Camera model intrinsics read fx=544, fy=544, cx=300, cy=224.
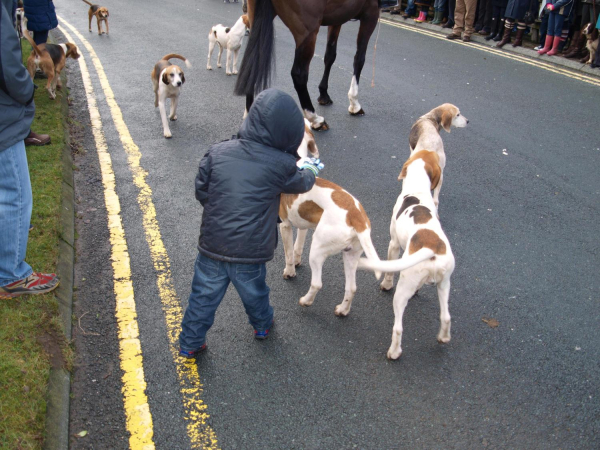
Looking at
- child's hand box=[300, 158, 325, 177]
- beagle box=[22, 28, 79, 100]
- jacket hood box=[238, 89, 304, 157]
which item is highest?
jacket hood box=[238, 89, 304, 157]

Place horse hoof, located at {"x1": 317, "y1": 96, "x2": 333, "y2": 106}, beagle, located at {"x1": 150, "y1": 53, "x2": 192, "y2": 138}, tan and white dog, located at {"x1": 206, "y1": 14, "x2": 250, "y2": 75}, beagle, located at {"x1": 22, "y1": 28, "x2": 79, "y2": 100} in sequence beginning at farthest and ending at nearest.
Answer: tan and white dog, located at {"x1": 206, "y1": 14, "x2": 250, "y2": 75} → horse hoof, located at {"x1": 317, "y1": 96, "x2": 333, "y2": 106} → beagle, located at {"x1": 22, "y1": 28, "x2": 79, "y2": 100} → beagle, located at {"x1": 150, "y1": 53, "x2": 192, "y2": 138}

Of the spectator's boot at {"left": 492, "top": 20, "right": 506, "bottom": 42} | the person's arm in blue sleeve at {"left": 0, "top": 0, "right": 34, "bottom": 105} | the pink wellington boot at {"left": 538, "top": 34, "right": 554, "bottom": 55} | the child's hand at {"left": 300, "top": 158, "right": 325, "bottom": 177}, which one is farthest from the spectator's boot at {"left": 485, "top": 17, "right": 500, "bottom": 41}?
the person's arm in blue sleeve at {"left": 0, "top": 0, "right": 34, "bottom": 105}

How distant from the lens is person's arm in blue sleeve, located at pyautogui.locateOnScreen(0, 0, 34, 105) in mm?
3357

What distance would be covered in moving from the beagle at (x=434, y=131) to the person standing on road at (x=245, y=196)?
82.8 inches

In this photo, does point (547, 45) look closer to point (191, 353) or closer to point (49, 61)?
point (49, 61)

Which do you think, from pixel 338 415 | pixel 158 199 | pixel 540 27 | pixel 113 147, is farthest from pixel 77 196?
pixel 540 27

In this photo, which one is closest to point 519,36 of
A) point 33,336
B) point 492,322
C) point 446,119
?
point 446,119

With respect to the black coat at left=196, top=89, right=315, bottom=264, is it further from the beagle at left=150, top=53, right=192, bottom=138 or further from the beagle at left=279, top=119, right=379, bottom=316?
the beagle at left=150, top=53, right=192, bottom=138

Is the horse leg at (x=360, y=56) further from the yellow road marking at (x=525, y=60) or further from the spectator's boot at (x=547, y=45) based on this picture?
the spectator's boot at (x=547, y=45)

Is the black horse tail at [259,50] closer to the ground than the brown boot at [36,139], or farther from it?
farther from it

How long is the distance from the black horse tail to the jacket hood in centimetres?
335

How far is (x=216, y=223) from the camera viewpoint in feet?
11.1

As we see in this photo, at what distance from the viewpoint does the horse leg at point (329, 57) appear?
7948mm

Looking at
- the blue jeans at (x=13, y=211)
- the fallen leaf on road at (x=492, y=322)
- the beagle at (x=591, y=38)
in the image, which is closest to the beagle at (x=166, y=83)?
the blue jeans at (x=13, y=211)
